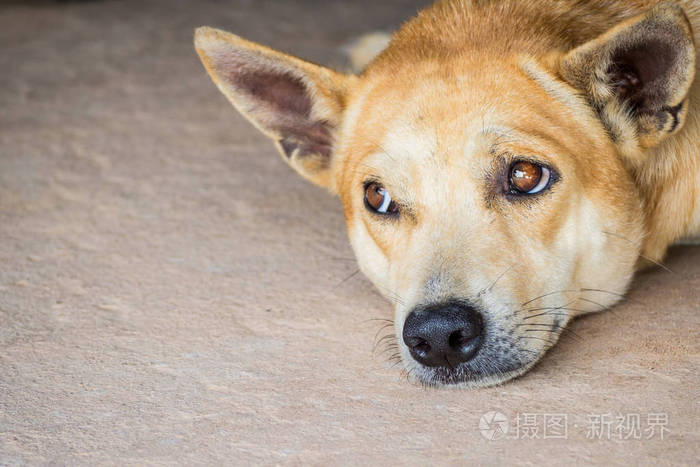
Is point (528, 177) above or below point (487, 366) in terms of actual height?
above

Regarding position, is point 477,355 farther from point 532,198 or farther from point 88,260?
point 88,260

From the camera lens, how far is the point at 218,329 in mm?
4113

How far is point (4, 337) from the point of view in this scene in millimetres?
4043

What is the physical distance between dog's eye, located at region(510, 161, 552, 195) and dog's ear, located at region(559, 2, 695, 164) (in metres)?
0.38

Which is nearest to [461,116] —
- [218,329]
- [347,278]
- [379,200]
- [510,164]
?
[510,164]

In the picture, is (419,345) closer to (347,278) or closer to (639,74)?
(347,278)

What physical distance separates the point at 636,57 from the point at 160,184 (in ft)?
10.3

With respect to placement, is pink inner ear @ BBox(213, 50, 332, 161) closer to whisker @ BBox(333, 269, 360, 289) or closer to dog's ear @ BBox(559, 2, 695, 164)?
whisker @ BBox(333, 269, 360, 289)

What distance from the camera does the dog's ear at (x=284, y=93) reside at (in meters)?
4.18

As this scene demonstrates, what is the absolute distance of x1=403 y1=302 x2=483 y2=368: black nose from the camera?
3346mm


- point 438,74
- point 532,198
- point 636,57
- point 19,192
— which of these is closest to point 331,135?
point 438,74

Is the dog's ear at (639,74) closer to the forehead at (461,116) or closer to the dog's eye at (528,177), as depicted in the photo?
the forehead at (461,116)

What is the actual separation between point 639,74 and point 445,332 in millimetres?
1313

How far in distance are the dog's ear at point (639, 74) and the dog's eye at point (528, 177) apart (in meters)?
0.38
